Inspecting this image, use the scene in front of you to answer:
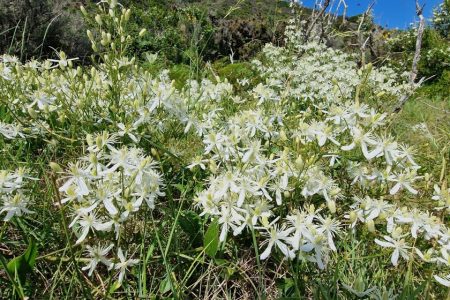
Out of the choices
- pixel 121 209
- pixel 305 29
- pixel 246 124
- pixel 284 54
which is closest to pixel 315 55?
pixel 284 54

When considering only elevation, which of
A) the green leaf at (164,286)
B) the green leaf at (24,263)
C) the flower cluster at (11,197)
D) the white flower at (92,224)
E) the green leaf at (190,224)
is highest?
the white flower at (92,224)

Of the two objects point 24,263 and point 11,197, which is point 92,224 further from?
point 11,197

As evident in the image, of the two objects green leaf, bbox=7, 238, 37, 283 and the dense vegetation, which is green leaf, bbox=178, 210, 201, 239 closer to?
the dense vegetation

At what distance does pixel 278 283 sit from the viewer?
4.72 feet

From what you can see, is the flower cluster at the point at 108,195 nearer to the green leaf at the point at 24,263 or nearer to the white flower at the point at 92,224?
the white flower at the point at 92,224

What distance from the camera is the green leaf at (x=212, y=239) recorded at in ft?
4.46

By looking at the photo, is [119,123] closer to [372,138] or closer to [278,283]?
[278,283]

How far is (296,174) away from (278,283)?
0.38 m

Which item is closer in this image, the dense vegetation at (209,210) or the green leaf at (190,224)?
the dense vegetation at (209,210)

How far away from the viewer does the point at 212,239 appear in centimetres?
137

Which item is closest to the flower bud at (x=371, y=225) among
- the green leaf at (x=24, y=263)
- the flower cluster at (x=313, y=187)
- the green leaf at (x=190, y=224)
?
the flower cluster at (x=313, y=187)

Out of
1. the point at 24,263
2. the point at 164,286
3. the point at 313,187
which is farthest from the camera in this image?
the point at 313,187

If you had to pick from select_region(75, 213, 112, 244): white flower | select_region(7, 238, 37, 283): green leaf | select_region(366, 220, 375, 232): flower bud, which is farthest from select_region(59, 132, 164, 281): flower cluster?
select_region(366, 220, 375, 232): flower bud

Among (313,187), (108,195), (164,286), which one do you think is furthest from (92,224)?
(313,187)
